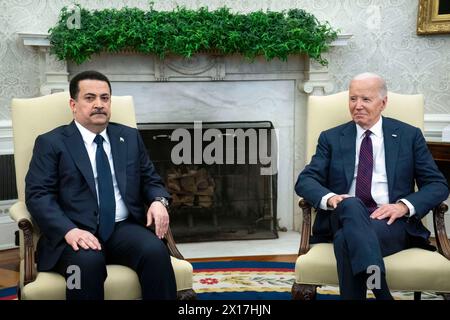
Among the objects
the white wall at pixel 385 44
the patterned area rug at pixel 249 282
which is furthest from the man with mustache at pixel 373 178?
the white wall at pixel 385 44

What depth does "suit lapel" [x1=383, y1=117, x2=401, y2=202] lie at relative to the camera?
276 centimetres

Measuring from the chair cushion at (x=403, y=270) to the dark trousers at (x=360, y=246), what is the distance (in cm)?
7

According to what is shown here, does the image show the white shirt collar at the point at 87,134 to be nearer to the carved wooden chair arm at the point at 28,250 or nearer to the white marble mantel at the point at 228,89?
the carved wooden chair arm at the point at 28,250

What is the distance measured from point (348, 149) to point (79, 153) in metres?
1.20

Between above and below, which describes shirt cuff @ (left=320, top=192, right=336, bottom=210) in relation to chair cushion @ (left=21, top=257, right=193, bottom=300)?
above

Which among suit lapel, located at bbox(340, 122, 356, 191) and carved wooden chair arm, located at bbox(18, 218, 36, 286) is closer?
carved wooden chair arm, located at bbox(18, 218, 36, 286)

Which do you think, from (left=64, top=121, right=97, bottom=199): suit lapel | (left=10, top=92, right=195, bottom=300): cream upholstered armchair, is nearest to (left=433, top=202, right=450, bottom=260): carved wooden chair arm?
(left=10, top=92, right=195, bottom=300): cream upholstered armchair

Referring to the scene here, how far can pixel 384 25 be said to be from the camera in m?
4.57

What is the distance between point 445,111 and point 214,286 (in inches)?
90.4

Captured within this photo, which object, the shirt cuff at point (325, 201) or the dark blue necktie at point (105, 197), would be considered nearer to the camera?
the dark blue necktie at point (105, 197)

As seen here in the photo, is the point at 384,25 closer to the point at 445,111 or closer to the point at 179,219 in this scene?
the point at 445,111

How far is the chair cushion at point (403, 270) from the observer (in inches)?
95.3

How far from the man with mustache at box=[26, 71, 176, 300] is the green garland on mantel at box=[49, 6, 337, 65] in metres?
1.43

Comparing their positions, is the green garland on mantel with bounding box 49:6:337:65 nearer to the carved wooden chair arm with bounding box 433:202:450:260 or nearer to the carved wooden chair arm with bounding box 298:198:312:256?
the carved wooden chair arm with bounding box 298:198:312:256
